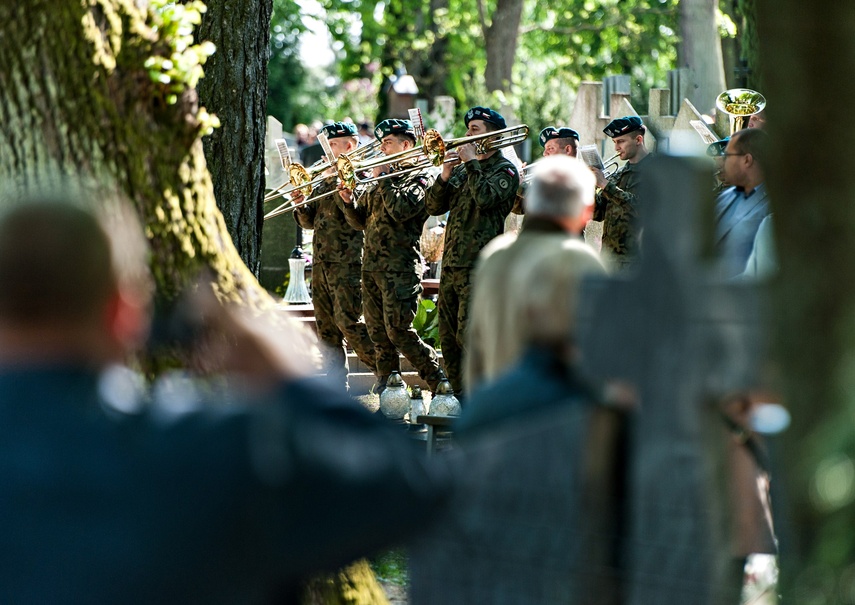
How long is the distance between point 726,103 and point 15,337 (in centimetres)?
946

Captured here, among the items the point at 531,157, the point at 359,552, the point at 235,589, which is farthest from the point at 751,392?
the point at 531,157

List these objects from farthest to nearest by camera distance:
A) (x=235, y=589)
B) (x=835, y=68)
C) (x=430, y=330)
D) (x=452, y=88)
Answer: (x=452, y=88)
(x=430, y=330)
(x=835, y=68)
(x=235, y=589)

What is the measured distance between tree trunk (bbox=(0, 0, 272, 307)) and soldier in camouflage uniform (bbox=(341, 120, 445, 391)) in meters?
5.55

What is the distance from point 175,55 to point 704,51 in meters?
14.8

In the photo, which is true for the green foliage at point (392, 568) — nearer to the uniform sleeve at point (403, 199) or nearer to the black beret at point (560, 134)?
the uniform sleeve at point (403, 199)

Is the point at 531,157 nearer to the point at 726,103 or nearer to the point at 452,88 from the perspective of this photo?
the point at 452,88

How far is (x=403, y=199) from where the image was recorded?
375 inches

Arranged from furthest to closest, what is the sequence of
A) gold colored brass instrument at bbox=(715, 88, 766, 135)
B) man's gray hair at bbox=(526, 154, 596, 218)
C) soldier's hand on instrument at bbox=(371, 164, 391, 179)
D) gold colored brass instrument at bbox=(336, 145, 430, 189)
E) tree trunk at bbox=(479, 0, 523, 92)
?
tree trunk at bbox=(479, 0, 523, 92), gold colored brass instrument at bbox=(715, 88, 766, 135), soldier's hand on instrument at bbox=(371, 164, 391, 179), gold colored brass instrument at bbox=(336, 145, 430, 189), man's gray hair at bbox=(526, 154, 596, 218)

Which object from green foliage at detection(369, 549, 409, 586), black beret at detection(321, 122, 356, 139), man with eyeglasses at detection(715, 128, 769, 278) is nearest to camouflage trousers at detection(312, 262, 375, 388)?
black beret at detection(321, 122, 356, 139)

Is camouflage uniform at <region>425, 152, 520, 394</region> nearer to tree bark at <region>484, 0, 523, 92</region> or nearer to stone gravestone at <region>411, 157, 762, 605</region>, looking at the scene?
stone gravestone at <region>411, 157, 762, 605</region>

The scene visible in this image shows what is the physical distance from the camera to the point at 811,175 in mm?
2219

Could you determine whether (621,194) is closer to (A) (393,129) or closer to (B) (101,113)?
(A) (393,129)

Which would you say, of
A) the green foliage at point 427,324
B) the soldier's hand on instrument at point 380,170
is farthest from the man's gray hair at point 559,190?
the green foliage at point 427,324

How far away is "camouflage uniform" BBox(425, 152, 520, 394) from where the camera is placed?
8.97 m
